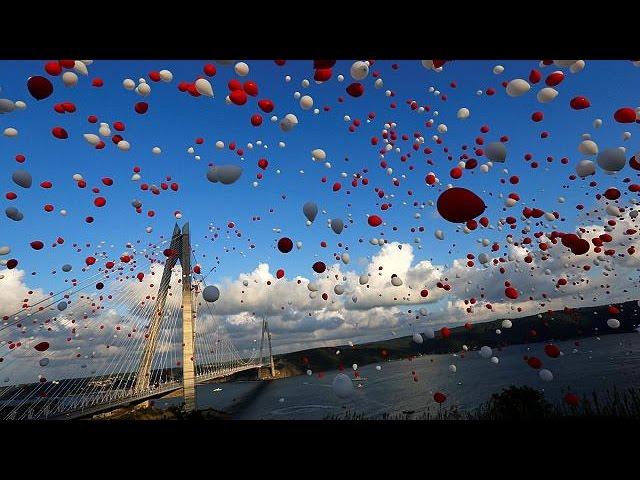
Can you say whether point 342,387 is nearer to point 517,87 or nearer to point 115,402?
point 517,87

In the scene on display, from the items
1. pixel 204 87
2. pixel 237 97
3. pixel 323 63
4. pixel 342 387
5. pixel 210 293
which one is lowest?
pixel 342 387

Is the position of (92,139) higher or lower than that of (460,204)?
higher

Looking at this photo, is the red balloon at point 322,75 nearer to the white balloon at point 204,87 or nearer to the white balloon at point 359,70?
the white balloon at point 359,70

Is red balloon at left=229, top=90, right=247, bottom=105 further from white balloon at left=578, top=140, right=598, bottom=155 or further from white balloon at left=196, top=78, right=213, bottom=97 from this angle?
white balloon at left=578, top=140, right=598, bottom=155

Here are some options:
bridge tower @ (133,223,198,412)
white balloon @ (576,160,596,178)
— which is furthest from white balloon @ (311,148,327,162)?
bridge tower @ (133,223,198,412)

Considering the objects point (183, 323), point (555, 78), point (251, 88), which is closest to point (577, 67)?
point (555, 78)

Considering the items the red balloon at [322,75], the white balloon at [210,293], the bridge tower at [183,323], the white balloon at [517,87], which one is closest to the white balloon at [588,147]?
the white balloon at [517,87]
